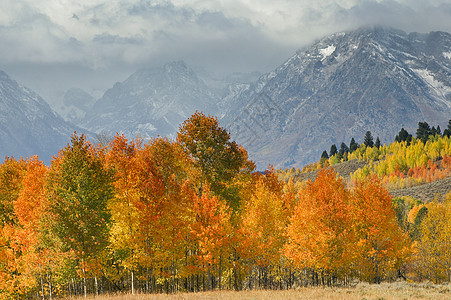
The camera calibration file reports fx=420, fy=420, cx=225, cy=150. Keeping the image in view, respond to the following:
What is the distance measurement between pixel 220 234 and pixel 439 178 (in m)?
175

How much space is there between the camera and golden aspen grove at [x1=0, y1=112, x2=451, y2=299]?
36.1 meters

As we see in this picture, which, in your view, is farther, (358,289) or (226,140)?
(226,140)

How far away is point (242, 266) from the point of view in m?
44.3

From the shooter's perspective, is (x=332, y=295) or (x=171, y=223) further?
(x=171, y=223)

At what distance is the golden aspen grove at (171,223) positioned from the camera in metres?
36.1

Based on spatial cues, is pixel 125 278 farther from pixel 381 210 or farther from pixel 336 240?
pixel 381 210

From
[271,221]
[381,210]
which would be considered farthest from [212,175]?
[381,210]

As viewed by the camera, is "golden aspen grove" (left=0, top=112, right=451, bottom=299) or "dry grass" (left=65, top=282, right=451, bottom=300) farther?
"golden aspen grove" (left=0, top=112, right=451, bottom=299)

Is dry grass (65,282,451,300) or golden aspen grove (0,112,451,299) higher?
golden aspen grove (0,112,451,299)

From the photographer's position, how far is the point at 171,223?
123 ft

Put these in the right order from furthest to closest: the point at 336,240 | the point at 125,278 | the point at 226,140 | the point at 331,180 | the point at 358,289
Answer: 1. the point at 331,180
2. the point at 125,278
3. the point at 226,140
4. the point at 336,240
5. the point at 358,289

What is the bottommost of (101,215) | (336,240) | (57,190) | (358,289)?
(358,289)

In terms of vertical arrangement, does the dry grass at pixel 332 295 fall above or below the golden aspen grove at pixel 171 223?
below

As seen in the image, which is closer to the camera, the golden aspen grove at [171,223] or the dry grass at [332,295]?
the dry grass at [332,295]
